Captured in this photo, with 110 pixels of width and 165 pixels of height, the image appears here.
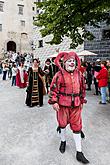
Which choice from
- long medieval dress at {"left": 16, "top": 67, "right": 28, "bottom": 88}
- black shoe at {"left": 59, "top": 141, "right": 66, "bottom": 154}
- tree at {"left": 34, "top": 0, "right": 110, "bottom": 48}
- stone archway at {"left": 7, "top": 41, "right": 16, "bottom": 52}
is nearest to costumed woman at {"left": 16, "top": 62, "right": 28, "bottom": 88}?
long medieval dress at {"left": 16, "top": 67, "right": 28, "bottom": 88}

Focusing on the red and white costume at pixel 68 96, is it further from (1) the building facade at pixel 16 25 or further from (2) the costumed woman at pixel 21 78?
(1) the building facade at pixel 16 25

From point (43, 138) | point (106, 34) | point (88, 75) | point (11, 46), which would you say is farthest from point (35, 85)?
point (11, 46)

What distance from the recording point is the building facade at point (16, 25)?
166 ft

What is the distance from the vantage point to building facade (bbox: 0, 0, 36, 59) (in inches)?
1988

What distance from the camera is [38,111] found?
9992mm

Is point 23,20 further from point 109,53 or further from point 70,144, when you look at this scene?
point 70,144

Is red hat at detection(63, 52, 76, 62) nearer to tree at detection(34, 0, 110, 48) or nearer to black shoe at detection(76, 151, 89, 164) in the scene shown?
black shoe at detection(76, 151, 89, 164)

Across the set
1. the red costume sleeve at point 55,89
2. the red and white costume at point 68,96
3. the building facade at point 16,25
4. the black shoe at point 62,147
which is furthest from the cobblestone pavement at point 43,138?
the building facade at point 16,25

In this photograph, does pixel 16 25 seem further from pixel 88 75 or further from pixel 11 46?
pixel 88 75

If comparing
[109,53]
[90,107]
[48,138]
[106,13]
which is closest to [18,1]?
[109,53]

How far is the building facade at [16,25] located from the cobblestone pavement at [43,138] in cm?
4167

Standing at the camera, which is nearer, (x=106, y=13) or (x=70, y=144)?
(x=70, y=144)

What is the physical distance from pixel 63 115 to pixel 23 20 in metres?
49.2

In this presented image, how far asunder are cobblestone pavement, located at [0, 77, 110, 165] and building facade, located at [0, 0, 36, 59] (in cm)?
4167
